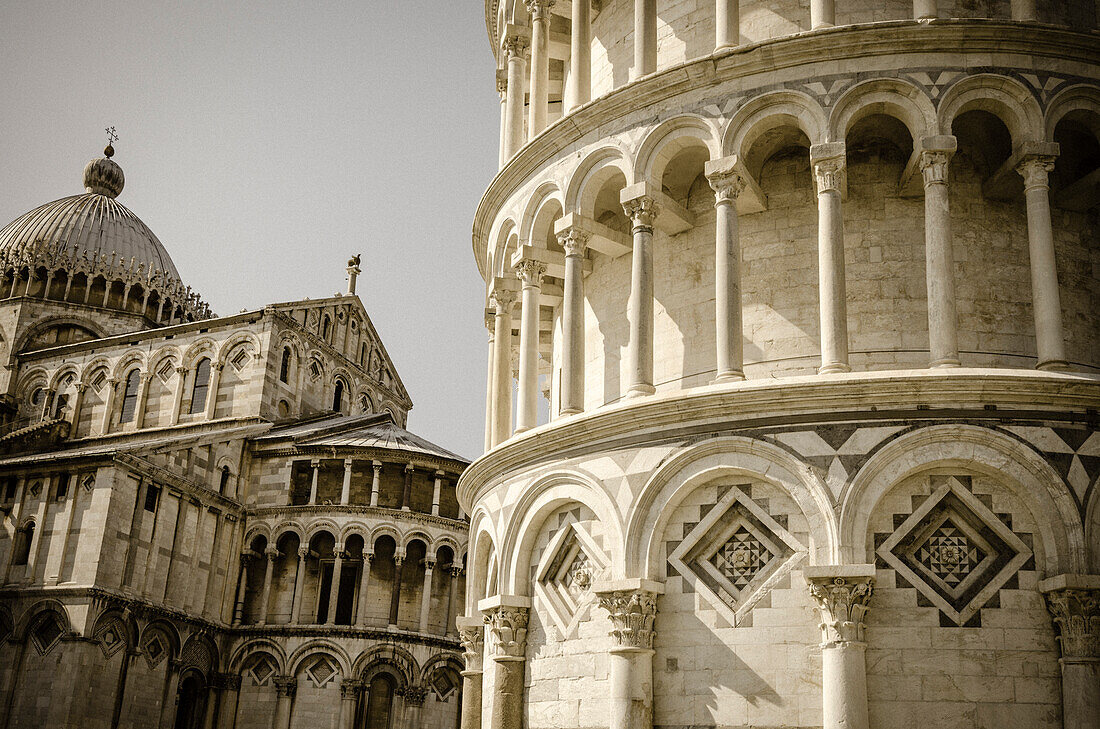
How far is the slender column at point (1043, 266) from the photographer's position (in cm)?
1293

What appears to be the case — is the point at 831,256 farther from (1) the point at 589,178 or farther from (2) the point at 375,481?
(2) the point at 375,481

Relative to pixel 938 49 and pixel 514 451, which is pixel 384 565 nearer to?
pixel 514 451

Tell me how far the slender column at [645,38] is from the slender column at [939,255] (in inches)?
163

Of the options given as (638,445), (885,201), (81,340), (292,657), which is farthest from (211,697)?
(885,201)

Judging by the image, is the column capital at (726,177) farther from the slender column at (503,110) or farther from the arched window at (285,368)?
the arched window at (285,368)

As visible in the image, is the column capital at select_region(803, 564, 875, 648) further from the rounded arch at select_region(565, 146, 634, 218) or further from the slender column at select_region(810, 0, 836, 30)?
the slender column at select_region(810, 0, 836, 30)

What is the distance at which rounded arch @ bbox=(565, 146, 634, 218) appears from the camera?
51.7 feet

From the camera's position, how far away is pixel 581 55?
1744cm

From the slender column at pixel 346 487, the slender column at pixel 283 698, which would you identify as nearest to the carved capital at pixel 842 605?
the slender column at pixel 283 698

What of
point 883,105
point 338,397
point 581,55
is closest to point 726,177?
point 883,105

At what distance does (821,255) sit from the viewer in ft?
44.2

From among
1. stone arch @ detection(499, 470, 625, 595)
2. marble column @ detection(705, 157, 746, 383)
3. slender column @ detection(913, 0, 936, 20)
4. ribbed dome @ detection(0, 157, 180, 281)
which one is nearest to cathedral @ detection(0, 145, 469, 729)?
ribbed dome @ detection(0, 157, 180, 281)

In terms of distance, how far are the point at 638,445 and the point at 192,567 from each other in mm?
22404

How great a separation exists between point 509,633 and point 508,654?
27 cm
